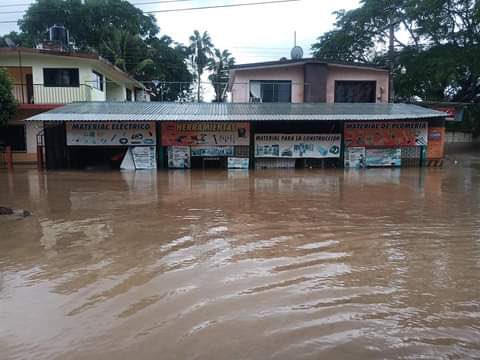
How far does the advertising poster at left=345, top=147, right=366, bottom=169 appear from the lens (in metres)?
19.5

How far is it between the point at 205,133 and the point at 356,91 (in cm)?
1069

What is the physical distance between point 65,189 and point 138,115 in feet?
22.1

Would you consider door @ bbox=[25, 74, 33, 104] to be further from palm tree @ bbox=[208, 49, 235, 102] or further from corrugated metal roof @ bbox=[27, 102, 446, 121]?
palm tree @ bbox=[208, 49, 235, 102]

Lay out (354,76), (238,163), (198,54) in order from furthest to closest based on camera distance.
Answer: (198,54) < (354,76) < (238,163)

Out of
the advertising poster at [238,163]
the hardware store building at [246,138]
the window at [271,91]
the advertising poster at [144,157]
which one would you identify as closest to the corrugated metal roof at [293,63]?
the window at [271,91]

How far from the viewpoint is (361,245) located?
5.71 m

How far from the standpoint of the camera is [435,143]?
19.7 meters

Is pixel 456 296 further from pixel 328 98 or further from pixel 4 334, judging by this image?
pixel 328 98

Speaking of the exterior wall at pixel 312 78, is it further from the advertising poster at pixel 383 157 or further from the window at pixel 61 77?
the window at pixel 61 77

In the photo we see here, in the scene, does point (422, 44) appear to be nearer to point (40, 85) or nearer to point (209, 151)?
point (209, 151)

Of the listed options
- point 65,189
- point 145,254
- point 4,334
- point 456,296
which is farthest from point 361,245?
point 65,189

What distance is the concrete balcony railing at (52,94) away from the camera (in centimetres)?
2164

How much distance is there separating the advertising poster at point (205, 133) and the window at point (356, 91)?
809 centimetres

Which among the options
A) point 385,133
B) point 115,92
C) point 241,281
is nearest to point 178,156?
point 385,133
